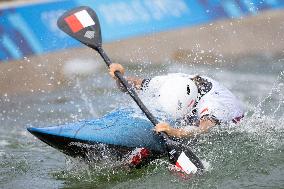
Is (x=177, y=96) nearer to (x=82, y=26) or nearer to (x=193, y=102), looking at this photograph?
(x=193, y=102)

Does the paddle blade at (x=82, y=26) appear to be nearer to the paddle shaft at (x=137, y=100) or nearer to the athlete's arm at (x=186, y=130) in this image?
the paddle shaft at (x=137, y=100)

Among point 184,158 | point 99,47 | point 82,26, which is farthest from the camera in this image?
point 82,26

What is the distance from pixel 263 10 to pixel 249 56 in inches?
38.5

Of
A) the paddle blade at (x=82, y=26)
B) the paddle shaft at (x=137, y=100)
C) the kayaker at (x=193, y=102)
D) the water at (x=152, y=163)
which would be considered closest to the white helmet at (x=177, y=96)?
the kayaker at (x=193, y=102)

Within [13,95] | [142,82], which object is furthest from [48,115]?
[142,82]

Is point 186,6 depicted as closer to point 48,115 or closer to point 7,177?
point 48,115

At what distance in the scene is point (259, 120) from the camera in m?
6.94

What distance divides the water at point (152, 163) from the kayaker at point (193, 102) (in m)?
0.15

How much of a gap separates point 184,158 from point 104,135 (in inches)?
28.9

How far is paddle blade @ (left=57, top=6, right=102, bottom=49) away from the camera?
6.73 meters

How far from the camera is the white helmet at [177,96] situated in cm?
609

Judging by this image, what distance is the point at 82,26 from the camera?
682 cm

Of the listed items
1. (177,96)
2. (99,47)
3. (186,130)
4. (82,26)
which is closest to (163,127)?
(186,130)

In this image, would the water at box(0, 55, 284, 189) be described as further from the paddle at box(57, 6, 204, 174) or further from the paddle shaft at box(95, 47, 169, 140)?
the paddle shaft at box(95, 47, 169, 140)
